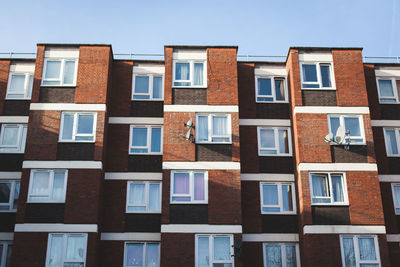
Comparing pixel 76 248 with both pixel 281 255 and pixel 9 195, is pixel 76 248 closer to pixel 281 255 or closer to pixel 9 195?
pixel 9 195

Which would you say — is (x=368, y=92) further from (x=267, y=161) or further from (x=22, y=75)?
(x=22, y=75)

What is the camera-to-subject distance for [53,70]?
21.1 meters

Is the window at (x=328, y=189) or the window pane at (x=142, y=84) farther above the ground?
the window pane at (x=142, y=84)

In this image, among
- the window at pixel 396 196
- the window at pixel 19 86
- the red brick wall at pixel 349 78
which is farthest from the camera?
the window at pixel 19 86

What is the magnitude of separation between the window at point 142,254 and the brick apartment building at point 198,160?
5cm

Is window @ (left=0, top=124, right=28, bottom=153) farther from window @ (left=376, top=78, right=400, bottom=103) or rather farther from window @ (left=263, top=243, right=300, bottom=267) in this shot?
window @ (left=376, top=78, right=400, bottom=103)

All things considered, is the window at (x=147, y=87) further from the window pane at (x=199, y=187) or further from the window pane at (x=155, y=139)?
the window pane at (x=199, y=187)

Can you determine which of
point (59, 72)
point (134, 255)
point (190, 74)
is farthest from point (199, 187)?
point (59, 72)

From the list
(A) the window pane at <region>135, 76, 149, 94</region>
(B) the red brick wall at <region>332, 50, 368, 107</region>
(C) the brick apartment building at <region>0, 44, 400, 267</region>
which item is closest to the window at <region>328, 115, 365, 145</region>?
(C) the brick apartment building at <region>0, 44, 400, 267</region>

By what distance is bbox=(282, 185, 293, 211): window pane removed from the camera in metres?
20.1

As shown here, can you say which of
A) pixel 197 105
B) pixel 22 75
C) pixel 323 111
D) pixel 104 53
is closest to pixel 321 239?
pixel 323 111

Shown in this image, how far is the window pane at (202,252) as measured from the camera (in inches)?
711

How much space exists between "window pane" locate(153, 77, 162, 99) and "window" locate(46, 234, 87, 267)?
7269 millimetres

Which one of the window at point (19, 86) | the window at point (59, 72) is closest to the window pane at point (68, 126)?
the window at point (59, 72)
